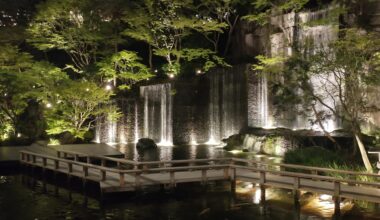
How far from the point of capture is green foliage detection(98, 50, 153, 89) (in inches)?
1206

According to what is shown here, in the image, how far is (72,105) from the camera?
89.2 ft

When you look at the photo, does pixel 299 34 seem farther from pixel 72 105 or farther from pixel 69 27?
pixel 69 27

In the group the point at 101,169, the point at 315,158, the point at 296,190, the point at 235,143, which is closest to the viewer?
the point at 296,190

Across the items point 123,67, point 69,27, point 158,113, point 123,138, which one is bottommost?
point 123,138

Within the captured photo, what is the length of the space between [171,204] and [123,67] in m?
19.7

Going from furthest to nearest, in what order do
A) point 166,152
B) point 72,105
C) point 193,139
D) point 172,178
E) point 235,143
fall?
point 193,139 < point 72,105 < point 235,143 < point 166,152 < point 172,178

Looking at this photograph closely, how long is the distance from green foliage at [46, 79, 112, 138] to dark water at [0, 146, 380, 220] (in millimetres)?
10262

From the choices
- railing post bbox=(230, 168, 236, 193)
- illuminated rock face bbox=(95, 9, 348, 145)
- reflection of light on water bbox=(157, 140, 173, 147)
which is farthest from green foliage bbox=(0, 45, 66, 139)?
railing post bbox=(230, 168, 236, 193)

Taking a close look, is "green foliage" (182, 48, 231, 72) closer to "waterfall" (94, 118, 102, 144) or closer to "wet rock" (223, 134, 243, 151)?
"wet rock" (223, 134, 243, 151)

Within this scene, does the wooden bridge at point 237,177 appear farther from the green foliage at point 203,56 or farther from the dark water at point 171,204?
the green foliage at point 203,56

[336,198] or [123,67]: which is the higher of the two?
[123,67]

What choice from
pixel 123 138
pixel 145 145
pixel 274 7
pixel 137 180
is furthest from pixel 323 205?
pixel 123 138

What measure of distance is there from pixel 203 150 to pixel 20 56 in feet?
42.2

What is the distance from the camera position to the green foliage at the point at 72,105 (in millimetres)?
26131
